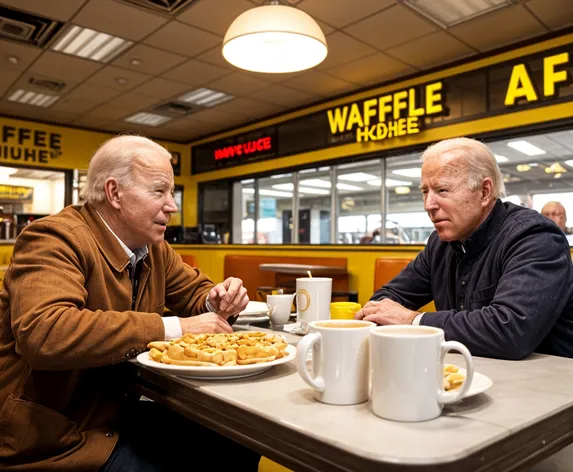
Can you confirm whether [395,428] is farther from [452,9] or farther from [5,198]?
[5,198]

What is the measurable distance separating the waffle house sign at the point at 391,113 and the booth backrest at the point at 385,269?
1553mm

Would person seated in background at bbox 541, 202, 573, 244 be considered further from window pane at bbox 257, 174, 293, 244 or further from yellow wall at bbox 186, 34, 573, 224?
window pane at bbox 257, 174, 293, 244

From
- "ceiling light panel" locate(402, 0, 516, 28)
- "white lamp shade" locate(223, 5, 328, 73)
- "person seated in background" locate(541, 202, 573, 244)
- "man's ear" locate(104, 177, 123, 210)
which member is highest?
"ceiling light panel" locate(402, 0, 516, 28)

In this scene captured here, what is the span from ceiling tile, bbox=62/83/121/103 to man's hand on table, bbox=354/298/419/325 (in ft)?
18.7

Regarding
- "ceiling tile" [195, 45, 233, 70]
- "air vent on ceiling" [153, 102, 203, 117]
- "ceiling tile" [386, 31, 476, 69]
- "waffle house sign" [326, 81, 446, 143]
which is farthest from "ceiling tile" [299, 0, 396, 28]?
"air vent on ceiling" [153, 102, 203, 117]

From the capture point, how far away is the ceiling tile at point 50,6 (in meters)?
4.12

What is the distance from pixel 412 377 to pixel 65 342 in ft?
2.52

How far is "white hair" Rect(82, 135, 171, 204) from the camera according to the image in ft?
5.24

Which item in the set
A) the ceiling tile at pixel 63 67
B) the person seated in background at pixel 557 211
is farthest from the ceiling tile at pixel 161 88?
the person seated in background at pixel 557 211

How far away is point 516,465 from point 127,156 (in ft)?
4.46

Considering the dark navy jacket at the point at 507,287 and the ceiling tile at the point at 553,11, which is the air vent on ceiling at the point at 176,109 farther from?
the dark navy jacket at the point at 507,287

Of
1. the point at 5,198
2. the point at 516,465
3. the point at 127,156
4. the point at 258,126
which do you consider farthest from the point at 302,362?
the point at 5,198

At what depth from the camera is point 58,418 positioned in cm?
119

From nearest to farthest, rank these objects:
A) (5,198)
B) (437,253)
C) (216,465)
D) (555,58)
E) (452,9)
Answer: (216,465) < (437,253) < (452,9) < (555,58) < (5,198)
